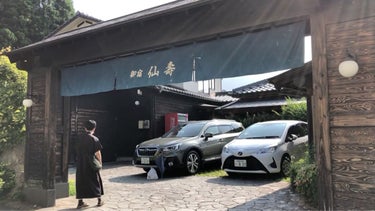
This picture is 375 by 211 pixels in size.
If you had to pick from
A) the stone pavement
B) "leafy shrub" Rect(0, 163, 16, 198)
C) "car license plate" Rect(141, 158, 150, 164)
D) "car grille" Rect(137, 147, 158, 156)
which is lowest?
the stone pavement

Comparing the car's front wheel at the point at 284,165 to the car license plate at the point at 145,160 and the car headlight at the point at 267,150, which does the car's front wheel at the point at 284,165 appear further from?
the car license plate at the point at 145,160

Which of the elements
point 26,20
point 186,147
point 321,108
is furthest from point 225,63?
point 26,20

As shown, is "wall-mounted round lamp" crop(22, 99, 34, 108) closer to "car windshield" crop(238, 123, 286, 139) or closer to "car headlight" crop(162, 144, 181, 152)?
"car headlight" crop(162, 144, 181, 152)

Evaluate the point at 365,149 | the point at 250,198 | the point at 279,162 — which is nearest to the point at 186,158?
the point at 279,162

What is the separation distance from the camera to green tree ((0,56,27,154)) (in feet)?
29.8

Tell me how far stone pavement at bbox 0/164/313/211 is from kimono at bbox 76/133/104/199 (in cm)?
34

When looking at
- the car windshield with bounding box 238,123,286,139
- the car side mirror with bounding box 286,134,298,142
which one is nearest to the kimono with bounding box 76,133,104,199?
the car windshield with bounding box 238,123,286,139

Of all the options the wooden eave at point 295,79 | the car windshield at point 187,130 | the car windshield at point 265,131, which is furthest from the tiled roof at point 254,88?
the wooden eave at point 295,79

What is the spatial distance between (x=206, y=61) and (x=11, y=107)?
6.15 metres

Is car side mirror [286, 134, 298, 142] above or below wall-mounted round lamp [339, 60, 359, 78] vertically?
below

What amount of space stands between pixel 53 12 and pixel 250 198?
86.9ft

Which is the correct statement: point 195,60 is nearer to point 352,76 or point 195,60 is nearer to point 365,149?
point 352,76

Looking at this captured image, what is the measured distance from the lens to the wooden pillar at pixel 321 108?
4.54m

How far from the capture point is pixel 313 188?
6.15m
